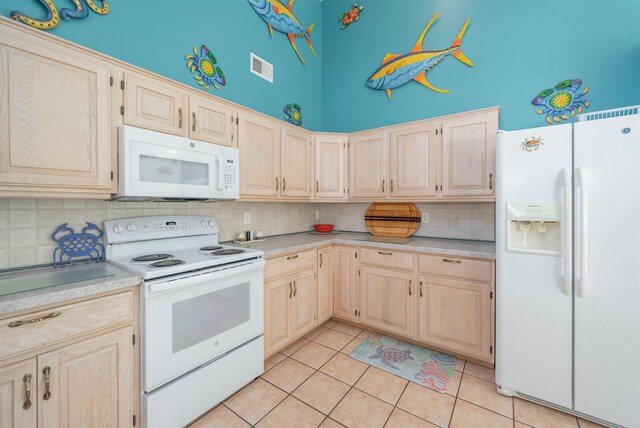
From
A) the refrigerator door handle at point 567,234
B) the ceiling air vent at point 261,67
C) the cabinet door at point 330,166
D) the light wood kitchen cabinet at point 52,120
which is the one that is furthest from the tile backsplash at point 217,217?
the ceiling air vent at point 261,67

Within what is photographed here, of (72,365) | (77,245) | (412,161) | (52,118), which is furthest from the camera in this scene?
(412,161)

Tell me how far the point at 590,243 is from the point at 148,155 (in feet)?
8.62

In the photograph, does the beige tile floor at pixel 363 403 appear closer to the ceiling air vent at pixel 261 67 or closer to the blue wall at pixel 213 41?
the blue wall at pixel 213 41

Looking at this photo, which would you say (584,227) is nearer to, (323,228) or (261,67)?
(323,228)

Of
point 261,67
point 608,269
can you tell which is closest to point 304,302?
point 608,269

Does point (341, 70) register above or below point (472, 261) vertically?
above

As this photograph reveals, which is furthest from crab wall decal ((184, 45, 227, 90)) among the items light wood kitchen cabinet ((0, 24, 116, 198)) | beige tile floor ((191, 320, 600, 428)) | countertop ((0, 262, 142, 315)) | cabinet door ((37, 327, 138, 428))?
beige tile floor ((191, 320, 600, 428))

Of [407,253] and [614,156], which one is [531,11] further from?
[407,253]

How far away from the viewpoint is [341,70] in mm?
3459

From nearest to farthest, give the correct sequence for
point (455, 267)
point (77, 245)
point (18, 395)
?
point (18, 395) < point (77, 245) < point (455, 267)

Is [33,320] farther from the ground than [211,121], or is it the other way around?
[211,121]

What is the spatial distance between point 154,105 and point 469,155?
2.44m

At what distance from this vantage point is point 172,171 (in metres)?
1.70

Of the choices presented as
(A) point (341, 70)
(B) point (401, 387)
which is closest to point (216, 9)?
(A) point (341, 70)
